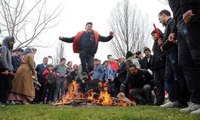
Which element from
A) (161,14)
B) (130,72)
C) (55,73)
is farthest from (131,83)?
(55,73)

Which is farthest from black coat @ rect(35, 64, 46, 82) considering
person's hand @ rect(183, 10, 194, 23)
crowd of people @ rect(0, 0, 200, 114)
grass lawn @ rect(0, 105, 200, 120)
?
person's hand @ rect(183, 10, 194, 23)

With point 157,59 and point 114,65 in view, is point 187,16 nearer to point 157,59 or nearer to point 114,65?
point 157,59

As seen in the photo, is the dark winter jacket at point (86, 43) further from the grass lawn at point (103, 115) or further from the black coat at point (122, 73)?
the grass lawn at point (103, 115)

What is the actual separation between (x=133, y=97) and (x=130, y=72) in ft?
3.12

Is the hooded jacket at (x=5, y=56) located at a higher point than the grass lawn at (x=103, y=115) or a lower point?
higher

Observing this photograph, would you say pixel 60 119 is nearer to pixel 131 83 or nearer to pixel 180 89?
pixel 180 89

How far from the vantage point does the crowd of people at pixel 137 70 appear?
5.16 metres

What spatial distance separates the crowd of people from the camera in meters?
5.16

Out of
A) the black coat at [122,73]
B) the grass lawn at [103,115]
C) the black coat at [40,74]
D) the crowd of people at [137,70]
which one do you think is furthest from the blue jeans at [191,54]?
the black coat at [40,74]

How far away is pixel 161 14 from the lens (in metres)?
7.99

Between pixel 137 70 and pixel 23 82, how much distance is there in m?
4.12

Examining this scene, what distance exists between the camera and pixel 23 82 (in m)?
11.2

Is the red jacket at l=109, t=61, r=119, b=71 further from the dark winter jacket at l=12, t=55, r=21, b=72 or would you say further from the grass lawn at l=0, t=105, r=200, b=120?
the grass lawn at l=0, t=105, r=200, b=120

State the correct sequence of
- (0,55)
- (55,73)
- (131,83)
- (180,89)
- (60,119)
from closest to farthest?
(60,119), (180,89), (0,55), (131,83), (55,73)
